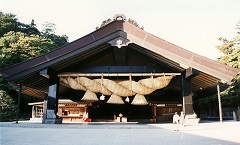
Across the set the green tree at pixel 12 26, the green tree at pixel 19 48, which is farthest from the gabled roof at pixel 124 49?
the green tree at pixel 12 26

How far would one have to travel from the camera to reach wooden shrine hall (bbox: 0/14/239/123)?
9.87 metres

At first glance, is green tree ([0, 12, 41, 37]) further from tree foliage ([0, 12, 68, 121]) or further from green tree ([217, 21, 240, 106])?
green tree ([217, 21, 240, 106])

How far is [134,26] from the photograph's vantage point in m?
9.98

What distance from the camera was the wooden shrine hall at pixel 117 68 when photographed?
9867 mm

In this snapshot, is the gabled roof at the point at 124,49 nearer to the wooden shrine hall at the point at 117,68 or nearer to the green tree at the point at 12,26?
the wooden shrine hall at the point at 117,68

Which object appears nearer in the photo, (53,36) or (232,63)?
(232,63)

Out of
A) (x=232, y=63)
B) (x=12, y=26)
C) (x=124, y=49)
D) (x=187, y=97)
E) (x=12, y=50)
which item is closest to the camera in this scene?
(x=187, y=97)

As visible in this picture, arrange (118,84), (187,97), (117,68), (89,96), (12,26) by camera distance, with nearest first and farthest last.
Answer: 1. (187,97)
2. (89,96)
3. (118,84)
4. (117,68)
5. (12,26)

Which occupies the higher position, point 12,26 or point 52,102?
point 12,26

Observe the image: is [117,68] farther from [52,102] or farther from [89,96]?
[52,102]

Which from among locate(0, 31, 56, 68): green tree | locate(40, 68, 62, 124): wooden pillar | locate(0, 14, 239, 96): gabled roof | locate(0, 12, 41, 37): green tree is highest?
locate(0, 12, 41, 37): green tree

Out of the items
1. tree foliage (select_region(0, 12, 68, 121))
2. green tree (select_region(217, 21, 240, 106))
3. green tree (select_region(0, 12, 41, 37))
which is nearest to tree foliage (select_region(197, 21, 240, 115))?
green tree (select_region(217, 21, 240, 106))

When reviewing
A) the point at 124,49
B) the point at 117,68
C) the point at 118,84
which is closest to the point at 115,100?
the point at 118,84

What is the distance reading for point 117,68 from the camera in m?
11.5
